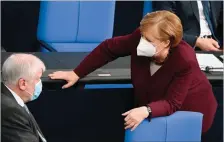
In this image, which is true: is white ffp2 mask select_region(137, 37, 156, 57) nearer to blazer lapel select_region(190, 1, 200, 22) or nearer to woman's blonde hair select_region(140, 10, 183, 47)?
woman's blonde hair select_region(140, 10, 183, 47)

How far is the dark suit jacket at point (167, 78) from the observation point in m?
2.33

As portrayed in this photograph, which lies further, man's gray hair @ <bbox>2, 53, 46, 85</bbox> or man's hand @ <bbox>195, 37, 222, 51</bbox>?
man's hand @ <bbox>195, 37, 222, 51</bbox>

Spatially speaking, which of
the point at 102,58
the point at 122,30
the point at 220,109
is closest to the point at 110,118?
the point at 102,58

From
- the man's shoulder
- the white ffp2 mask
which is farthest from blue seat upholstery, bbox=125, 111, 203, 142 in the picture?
the man's shoulder

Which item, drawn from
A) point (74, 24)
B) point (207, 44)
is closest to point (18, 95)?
point (74, 24)

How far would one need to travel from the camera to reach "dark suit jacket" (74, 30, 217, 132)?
7.65ft

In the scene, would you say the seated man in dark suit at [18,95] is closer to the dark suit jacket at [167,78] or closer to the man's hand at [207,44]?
the dark suit jacket at [167,78]

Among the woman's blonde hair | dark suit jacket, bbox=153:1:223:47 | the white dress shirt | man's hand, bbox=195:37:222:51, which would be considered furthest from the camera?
the white dress shirt

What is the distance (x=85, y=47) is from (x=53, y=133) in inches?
38.6

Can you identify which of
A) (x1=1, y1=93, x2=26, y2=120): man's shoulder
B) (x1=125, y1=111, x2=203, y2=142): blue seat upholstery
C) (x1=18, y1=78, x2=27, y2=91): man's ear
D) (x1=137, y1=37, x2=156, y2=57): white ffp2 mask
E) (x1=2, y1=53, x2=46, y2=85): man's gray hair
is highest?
(x1=137, y1=37, x2=156, y2=57): white ffp2 mask

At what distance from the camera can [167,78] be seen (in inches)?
93.7

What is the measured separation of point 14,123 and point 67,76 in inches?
23.4

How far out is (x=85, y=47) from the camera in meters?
3.63

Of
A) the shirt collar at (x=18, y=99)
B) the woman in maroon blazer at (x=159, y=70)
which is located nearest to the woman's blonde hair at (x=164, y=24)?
the woman in maroon blazer at (x=159, y=70)
